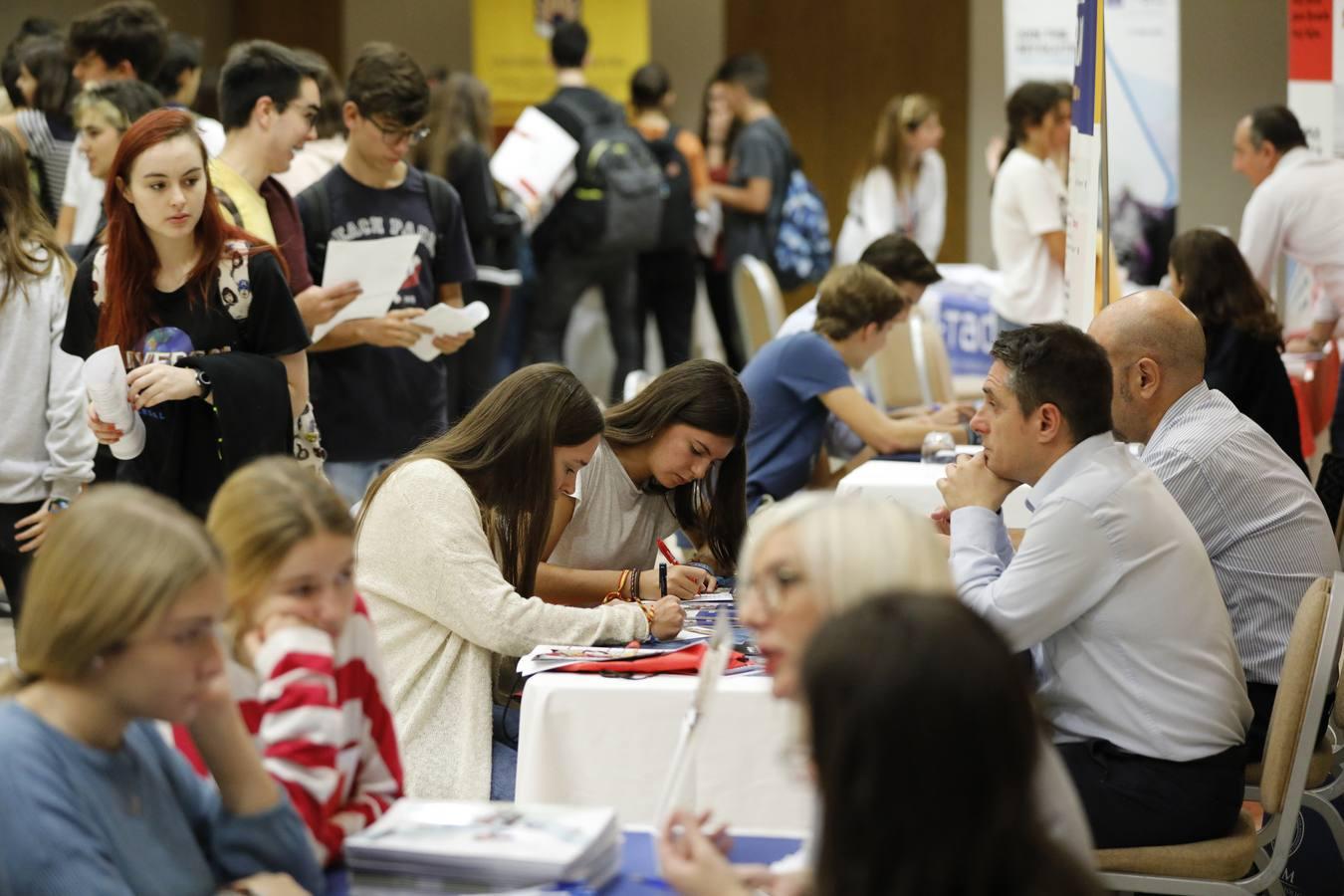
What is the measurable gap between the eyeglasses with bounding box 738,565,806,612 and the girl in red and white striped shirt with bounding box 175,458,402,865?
0.47m

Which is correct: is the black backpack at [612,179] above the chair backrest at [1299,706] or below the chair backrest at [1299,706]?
above

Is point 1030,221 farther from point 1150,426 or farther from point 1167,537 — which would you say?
point 1167,537

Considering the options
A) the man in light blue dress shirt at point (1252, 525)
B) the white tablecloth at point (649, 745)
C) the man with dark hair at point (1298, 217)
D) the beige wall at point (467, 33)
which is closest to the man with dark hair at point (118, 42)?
the white tablecloth at point (649, 745)

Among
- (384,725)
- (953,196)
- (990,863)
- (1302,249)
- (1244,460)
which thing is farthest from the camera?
(953,196)

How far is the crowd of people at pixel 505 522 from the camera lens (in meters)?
1.56

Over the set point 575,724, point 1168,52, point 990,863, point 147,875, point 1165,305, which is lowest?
point 575,724

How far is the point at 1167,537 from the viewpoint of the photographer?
8.59ft

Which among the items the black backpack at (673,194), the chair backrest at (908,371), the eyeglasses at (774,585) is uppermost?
the black backpack at (673,194)

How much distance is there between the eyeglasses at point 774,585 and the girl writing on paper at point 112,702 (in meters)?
0.56

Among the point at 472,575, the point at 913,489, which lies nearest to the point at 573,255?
the point at 913,489

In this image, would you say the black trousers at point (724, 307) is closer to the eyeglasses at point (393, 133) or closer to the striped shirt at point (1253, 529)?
the eyeglasses at point (393, 133)

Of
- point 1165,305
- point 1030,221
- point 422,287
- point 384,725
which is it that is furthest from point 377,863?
point 1030,221

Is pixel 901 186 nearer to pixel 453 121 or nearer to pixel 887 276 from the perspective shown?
pixel 453 121

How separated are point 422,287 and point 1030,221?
9.52 feet
